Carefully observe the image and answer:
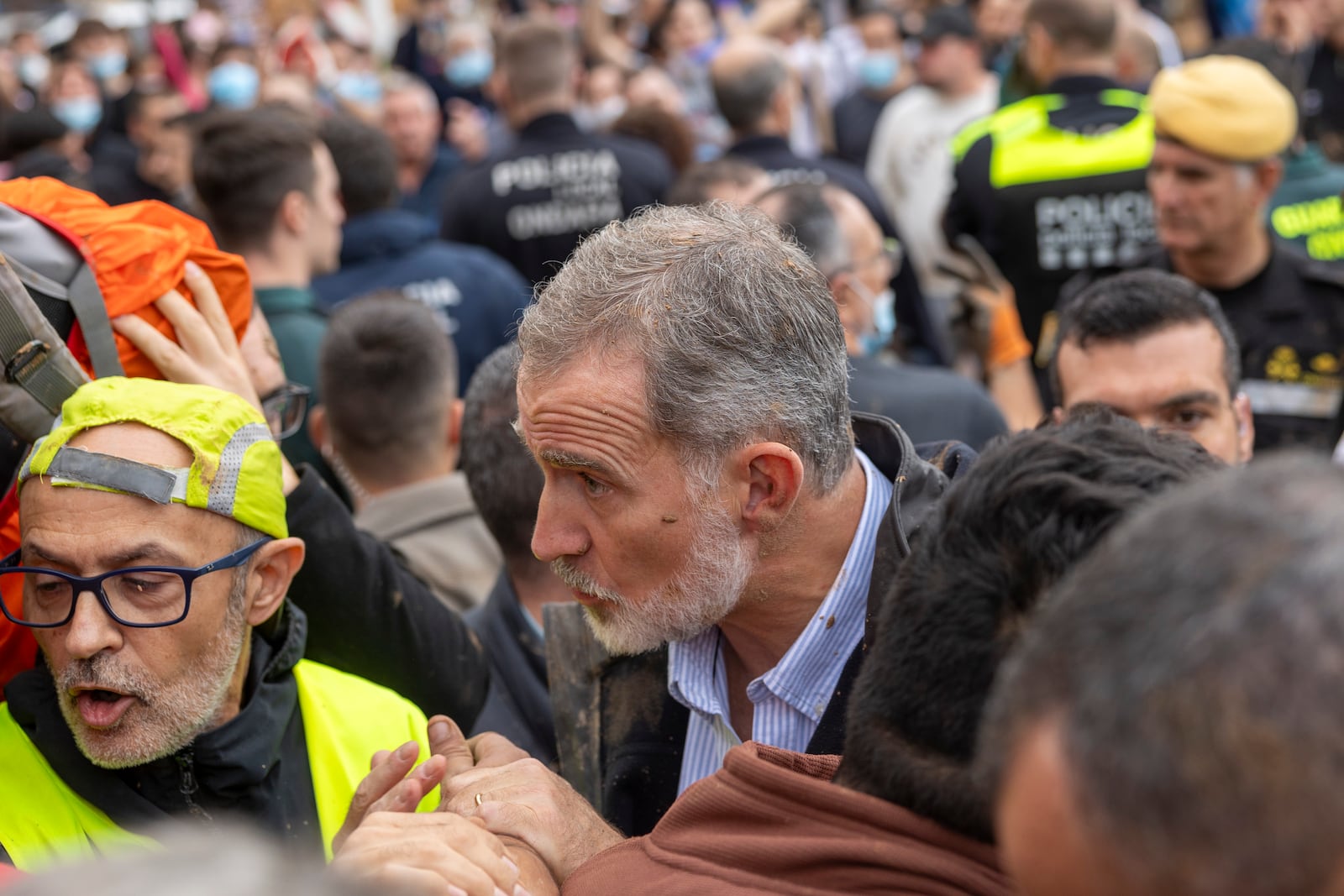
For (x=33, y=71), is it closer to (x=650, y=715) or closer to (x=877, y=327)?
(x=877, y=327)

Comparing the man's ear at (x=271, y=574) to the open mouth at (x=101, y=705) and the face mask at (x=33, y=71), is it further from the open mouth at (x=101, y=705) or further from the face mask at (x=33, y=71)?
the face mask at (x=33, y=71)

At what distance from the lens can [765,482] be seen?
2264 mm

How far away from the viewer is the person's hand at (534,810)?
1.93m

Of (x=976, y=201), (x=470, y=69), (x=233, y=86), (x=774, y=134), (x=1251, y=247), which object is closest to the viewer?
(x=1251, y=247)

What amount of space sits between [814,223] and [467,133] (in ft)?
23.9

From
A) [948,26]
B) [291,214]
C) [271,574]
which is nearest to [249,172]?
[291,214]

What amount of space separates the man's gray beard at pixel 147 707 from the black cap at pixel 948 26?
6.92 m

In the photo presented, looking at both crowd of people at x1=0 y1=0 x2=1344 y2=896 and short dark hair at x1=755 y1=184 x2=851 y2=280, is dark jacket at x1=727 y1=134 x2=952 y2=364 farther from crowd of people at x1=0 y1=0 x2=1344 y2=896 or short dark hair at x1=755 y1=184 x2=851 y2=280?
short dark hair at x1=755 y1=184 x2=851 y2=280

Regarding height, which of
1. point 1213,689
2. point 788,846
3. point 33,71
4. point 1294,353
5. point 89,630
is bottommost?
point 33,71

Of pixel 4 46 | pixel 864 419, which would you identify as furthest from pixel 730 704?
pixel 4 46

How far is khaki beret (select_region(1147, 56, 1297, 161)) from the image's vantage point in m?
4.44

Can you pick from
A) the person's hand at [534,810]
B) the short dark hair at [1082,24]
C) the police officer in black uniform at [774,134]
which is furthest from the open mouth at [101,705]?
the short dark hair at [1082,24]

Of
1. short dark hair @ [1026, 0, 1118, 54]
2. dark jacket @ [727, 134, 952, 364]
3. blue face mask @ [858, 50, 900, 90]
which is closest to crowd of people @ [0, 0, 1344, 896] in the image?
short dark hair @ [1026, 0, 1118, 54]

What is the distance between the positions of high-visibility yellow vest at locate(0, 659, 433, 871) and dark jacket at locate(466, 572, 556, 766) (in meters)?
0.26
